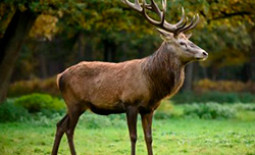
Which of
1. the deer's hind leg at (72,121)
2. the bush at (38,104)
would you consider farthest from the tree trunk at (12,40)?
the deer's hind leg at (72,121)

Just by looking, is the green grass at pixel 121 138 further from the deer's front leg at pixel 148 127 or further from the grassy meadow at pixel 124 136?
the deer's front leg at pixel 148 127

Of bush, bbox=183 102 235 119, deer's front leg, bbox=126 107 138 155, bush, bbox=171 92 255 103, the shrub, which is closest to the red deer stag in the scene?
deer's front leg, bbox=126 107 138 155

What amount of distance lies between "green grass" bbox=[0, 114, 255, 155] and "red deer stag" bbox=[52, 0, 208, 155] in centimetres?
131

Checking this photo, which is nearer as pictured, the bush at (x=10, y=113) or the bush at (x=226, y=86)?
the bush at (x=10, y=113)

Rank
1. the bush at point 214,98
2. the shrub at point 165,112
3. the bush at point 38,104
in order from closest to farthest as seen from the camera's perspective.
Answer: the bush at point 38,104
the shrub at point 165,112
the bush at point 214,98

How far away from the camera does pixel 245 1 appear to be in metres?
16.2

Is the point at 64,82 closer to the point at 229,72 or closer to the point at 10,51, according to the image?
the point at 10,51

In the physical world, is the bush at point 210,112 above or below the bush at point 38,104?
A: below

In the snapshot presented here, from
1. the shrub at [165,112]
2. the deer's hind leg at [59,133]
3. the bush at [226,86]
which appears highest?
the deer's hind leg at [59,133]

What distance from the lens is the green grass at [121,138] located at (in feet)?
35.2

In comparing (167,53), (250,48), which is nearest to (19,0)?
(167,53)

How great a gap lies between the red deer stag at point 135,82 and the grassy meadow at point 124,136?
1.32 meters

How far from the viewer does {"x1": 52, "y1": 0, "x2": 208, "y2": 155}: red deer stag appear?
9.05 metres

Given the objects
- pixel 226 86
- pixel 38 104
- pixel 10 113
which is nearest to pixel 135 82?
pixel 10 113
